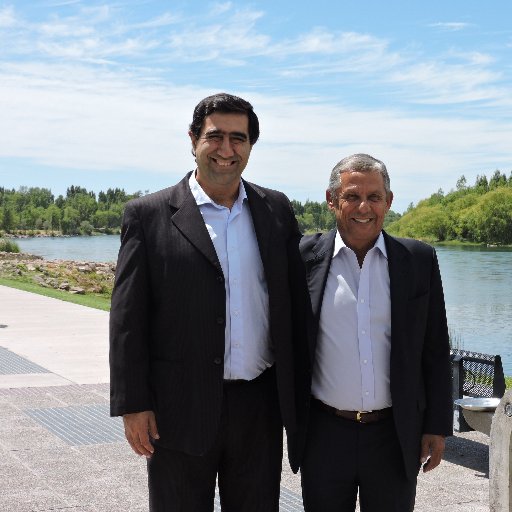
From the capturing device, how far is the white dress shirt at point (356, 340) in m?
2.68

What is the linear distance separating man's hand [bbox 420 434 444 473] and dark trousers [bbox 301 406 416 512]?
0.37 feet

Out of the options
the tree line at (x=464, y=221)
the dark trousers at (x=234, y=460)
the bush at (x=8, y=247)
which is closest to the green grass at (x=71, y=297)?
the dark trousers at (x=234, y=460)

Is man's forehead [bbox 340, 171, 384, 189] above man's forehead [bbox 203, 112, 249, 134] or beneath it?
beneath

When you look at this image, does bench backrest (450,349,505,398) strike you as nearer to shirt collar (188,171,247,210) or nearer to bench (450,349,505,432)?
bench (450,349,505,432)

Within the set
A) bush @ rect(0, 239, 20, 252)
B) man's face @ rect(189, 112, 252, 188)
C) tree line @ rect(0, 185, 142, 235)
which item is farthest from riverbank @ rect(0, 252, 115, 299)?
tree line @ rect(0, 185, 142, 235)

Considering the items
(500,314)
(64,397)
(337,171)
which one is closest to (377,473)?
(337,171)

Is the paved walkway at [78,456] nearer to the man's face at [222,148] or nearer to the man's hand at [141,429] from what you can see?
the man's hand at [141,429]

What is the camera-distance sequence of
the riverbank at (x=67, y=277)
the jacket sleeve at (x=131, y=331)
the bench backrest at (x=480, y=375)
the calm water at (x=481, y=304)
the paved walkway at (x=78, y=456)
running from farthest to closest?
1. the riverbank at (x=67, y=277)
2. the calm water at (x=481, y=304)
3. the bench backrest at (x=480, y=375)
4. the paved walkway at (x=78, y=456)
5. the jacket sleeve at (x=131, y=331)

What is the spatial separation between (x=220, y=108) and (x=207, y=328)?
685 mm

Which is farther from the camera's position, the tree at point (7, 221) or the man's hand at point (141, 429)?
the tree at point (7, 221)

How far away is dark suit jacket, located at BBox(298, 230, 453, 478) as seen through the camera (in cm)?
267

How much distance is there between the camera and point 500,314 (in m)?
20.6

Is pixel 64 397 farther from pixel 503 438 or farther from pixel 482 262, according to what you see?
pixel 482 262

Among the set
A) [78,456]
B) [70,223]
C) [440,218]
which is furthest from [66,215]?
[78,456]
